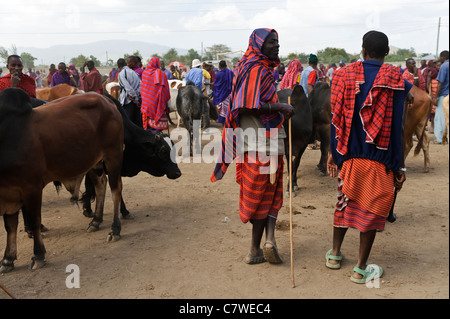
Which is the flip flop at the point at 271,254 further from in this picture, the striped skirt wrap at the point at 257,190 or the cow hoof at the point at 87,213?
the cow hoof at the point at 87,213

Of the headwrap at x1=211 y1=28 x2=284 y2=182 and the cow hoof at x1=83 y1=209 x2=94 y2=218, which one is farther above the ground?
the headwrap at x1=211 y1=28 x2=284 y2=182

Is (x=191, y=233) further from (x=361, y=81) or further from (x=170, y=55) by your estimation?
(x=170, y=55)

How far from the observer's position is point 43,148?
13.8ft

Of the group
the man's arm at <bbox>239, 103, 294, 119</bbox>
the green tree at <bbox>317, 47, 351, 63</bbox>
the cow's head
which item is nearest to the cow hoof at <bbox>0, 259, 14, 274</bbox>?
the cow's head

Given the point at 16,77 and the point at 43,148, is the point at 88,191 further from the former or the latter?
the point at 16,77

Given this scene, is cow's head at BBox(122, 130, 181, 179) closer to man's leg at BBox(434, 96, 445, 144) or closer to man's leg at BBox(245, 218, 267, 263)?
man's leg at BBox(245, 218, 267, 263)

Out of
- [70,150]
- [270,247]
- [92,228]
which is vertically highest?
[70,150]

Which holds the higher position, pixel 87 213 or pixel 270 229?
pixel 270 229

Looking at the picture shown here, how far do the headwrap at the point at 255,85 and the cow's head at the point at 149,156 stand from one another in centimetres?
179

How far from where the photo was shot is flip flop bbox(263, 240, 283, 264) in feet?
13.4

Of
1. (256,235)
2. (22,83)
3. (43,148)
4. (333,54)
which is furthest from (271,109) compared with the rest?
(333,54)

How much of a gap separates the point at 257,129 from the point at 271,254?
4.13 ft

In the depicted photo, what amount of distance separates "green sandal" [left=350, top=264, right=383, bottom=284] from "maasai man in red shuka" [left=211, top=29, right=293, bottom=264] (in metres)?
0.79
